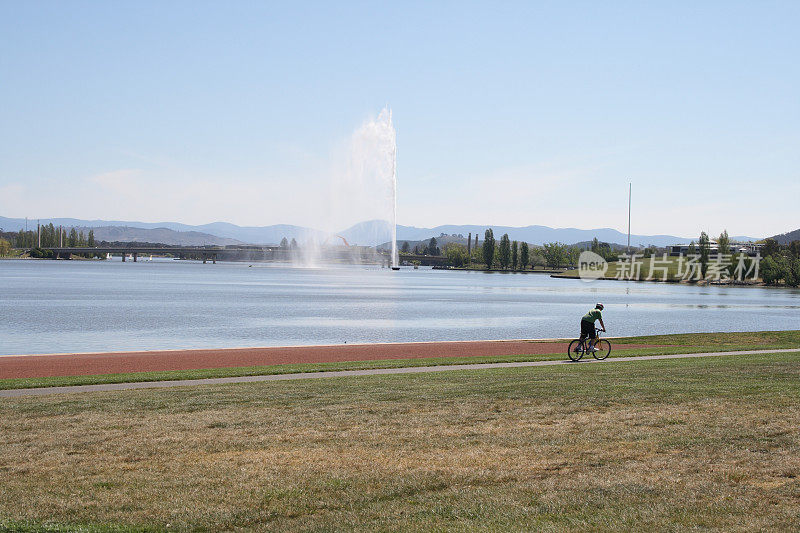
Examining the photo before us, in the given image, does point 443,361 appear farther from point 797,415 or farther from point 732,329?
point 732,329

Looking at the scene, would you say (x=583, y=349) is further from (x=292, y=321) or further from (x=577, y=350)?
(x=292, y=321)

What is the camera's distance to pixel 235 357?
2984 cm

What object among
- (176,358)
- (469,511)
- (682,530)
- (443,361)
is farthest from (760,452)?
(176,358)

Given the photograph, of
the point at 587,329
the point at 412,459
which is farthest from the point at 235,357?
the point at 412,459

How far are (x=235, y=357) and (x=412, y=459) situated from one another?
2006cm

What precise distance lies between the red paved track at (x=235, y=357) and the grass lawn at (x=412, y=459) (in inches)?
328

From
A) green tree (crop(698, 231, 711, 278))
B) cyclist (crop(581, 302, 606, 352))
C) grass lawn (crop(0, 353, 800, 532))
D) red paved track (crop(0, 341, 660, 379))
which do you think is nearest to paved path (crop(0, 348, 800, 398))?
cyclist (crop(581, 302, 606, 352))

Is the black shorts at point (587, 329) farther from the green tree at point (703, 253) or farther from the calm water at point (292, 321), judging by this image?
the green tree at point (703, 253)

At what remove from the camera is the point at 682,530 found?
777cm

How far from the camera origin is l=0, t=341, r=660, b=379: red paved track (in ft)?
84.4

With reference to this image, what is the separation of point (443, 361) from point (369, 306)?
51.8 meters

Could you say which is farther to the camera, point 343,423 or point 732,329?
point 732,329

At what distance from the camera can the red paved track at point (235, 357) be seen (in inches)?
1013

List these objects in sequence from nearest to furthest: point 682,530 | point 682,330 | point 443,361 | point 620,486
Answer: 1. point 682,530
2. point 620,486
3. point 443,361
4. point 682,330
